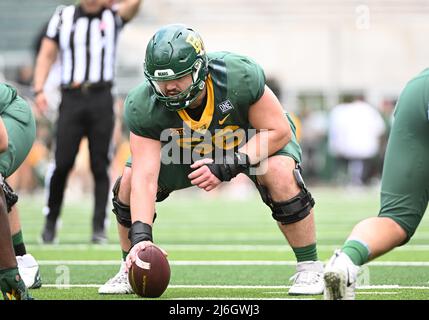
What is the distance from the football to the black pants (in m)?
3.26

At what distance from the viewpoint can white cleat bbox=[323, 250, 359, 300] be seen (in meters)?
3.69

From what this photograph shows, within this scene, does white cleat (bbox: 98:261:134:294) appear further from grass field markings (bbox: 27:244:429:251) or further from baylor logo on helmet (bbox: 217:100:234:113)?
grass field markings (bbox: 27:244:429:251)

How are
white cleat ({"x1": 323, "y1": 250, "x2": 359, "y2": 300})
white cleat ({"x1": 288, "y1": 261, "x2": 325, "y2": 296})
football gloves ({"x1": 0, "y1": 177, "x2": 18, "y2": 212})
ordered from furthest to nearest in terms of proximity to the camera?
football gloves ({"x1": 0, "y1": 177, "x2": 18, "y2": 212}) → white cleat ({"x1": 288, "y1": 261, "x2": 325, "y2": 296}) → white cleat ({"x1": 323, "y1": 250, "x2": 359, "y2": 300})

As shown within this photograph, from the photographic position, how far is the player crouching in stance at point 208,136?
4.43m

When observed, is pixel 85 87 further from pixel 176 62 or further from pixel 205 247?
pixel 176 62

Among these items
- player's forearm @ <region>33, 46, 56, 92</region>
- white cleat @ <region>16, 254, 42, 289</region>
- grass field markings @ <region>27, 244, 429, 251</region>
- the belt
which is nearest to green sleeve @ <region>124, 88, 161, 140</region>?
white cleat @ <region>16, 254, 42, 289</region>

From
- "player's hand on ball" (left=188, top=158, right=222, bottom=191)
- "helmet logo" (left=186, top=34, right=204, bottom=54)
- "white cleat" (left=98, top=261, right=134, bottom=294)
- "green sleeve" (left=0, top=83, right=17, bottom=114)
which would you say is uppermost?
"helmet logo" (left=186, top=34, right=204, bottom=54)

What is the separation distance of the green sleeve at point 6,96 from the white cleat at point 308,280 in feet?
5.16

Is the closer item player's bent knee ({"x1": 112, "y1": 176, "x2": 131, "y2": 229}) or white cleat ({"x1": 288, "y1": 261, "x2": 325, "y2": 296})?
white cleat ({"x1": 288, "y1": 261, "x2": 325, "y2": 296})

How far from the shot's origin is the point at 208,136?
4.71 metres

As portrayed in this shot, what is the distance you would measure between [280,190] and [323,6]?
16.2 meters

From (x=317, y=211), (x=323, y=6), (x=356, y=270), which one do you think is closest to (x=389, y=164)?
(x=356, y=270)

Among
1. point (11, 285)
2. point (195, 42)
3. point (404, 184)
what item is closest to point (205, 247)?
point (195, 42)

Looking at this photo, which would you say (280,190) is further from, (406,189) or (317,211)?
(317,211)
